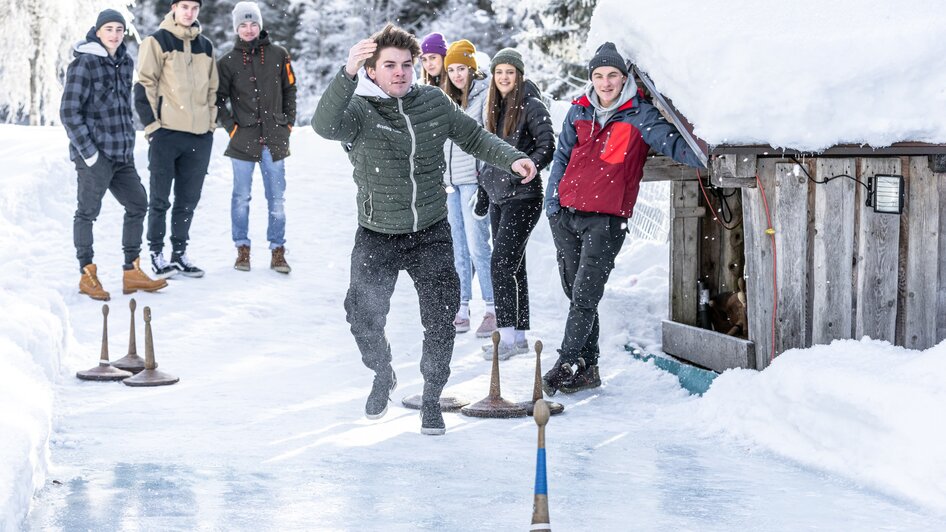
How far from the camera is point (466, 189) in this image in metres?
8.67

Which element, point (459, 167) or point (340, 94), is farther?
point (459, 167)

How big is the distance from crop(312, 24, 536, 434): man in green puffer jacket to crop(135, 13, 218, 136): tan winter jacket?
441 centimetres

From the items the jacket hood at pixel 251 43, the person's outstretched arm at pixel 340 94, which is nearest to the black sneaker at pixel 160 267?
the jacket hood at pixel 251 43

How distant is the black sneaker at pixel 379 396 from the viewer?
6148 millimetres

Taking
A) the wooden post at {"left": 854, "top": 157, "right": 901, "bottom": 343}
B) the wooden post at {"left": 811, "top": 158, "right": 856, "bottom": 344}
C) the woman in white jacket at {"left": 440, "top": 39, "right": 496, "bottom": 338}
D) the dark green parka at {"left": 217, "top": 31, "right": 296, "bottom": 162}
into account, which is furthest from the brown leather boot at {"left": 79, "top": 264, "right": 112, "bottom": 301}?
the wooden post at {"left": 854, "top": 157, "right": 901, "bottom": 343}

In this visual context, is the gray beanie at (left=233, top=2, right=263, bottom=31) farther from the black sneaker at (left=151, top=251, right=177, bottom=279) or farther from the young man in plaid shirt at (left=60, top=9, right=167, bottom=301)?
the black sneaker at (left=151, top=251, right=177, bottom=279)

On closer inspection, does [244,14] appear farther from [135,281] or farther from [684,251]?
[684,251]

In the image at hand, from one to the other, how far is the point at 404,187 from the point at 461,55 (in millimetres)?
2692

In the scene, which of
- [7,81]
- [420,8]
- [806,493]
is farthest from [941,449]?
[420,8]

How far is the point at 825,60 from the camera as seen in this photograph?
595 centimetres

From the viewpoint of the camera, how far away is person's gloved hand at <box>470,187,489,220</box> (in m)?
8.41

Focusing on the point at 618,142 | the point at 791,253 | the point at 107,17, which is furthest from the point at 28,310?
the point at 791,253

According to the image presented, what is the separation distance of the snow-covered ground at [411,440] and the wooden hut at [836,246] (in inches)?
19.8

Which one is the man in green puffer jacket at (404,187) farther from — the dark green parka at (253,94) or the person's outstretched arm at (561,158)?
the dark green parka at (253,94)
